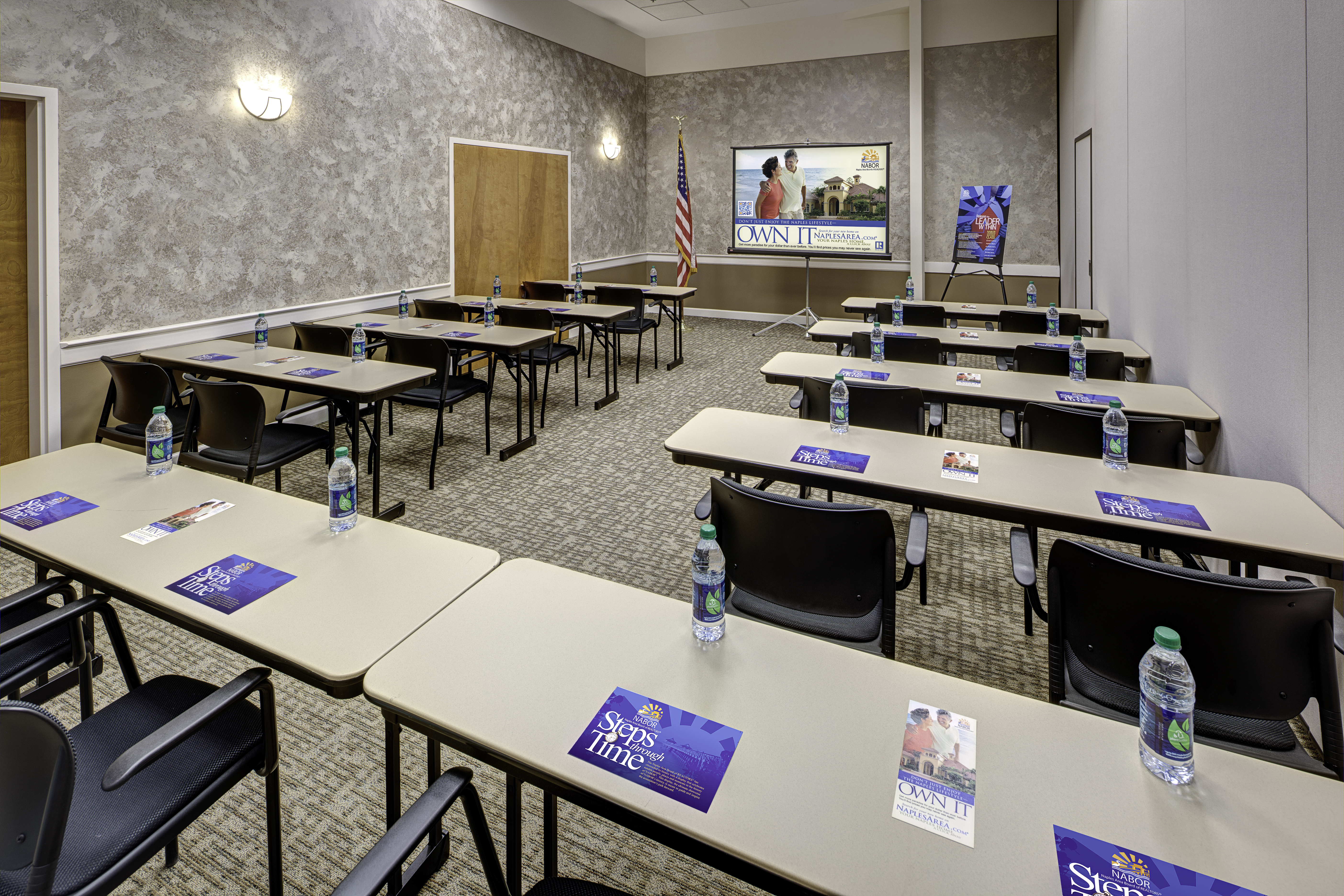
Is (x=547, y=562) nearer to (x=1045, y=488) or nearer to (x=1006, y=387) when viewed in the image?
(x=1045, y=488)

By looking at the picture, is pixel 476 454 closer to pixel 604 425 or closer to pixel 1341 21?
pixel 604 425

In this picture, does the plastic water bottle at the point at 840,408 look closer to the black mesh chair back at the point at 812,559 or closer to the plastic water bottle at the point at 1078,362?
the black mesh chair back at the point at 812,559

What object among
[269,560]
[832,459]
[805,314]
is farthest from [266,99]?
[805,314]

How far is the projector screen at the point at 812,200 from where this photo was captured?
8.70 metres

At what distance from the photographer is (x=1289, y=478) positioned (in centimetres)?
222

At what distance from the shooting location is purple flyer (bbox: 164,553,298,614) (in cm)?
148

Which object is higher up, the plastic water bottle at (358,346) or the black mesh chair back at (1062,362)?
the plastic water bottle at (358,346)

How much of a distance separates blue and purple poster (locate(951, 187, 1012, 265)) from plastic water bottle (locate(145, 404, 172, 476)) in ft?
26.7

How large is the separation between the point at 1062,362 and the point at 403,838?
385 cm

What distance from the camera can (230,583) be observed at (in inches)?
61.0

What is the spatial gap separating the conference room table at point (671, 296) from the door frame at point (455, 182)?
2.70 feet

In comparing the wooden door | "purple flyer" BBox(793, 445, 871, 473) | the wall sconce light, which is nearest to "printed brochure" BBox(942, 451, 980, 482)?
"purple flyer" BBox(793, 445, 871, 473)

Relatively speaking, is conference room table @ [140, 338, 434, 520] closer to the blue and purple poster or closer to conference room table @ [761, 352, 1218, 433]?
conference room table @ [761, 352, 1218, 433]

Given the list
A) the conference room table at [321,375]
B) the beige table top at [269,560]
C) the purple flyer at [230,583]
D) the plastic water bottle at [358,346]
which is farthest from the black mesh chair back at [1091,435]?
the plastic water bottle at [358,346]
